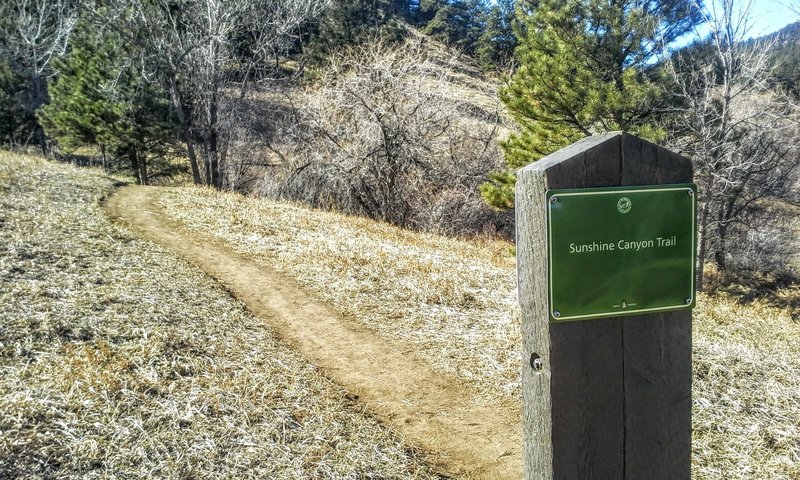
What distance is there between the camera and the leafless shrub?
16.0 metres

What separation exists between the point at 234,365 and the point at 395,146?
12666 mm

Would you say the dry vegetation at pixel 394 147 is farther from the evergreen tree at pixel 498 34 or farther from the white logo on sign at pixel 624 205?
the evergreen tree at pixel 498 34

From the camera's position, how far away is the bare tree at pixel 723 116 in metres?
13.8

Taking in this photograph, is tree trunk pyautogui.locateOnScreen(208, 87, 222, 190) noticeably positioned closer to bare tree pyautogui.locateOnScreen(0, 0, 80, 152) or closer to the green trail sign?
bare tree pyautogui.locateOnScreen(0, 0, 80, 152)

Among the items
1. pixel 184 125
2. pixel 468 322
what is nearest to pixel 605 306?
pixel 468 322

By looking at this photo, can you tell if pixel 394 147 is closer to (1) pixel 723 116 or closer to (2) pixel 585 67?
(2) pixel 585 67

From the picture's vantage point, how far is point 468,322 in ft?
18.8

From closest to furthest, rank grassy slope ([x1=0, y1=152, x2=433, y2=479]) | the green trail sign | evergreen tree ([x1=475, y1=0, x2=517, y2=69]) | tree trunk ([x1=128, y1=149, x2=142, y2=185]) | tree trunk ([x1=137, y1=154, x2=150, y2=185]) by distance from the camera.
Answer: the green trail sign, grassy slope ([x1=0, y1=152, x2=433, y2=479]), tree trunk ([x1=137, y1=154, x2=150, y2=185]), tree trunk ([x1=128, y1=149, x2=142, y2=185]), evergreen tree ([x1=475, y1=0, x2=517, y2=69])

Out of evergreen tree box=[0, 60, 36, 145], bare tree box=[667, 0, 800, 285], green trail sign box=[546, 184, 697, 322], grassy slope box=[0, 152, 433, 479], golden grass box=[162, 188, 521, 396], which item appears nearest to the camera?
green trail sign box=[546, 184, 697, 322]

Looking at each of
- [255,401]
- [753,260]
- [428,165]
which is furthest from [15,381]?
[753,260]

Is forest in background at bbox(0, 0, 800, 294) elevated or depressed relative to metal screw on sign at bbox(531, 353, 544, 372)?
elevated

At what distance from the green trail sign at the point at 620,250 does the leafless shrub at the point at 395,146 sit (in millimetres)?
14441

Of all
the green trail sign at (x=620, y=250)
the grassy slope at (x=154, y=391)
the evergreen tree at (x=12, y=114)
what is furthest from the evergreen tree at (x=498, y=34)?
the green trail sign at (x=620, y=250)

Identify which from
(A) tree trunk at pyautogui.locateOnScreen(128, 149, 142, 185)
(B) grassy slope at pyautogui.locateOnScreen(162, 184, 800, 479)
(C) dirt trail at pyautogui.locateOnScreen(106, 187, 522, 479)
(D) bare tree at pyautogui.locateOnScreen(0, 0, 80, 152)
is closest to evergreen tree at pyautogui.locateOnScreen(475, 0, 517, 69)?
(A) tree trunk at pyautogui.locateOnScreen(128, 149, 142, 185)
